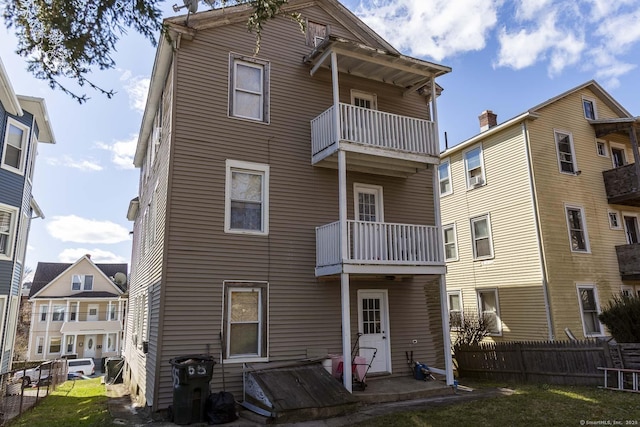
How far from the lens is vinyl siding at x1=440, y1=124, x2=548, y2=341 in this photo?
15391 millimetres

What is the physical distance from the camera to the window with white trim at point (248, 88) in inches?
432

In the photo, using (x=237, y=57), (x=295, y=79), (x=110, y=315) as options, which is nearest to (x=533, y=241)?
(x=295, y=79)

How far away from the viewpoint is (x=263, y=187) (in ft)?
35.1

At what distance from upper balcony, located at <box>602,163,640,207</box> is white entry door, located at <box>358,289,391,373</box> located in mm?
12206

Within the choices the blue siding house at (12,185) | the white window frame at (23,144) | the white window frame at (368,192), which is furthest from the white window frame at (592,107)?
the white window frame at (23,144)

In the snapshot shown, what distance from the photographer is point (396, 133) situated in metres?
11.2

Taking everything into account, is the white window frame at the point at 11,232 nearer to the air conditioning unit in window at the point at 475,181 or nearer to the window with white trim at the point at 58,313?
the air conditioning unit in window at the point at 475,181

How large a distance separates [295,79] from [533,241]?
1037 centimetres

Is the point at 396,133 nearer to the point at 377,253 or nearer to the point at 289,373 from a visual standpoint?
the point at 377,253

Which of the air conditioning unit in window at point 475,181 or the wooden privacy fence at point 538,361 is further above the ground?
the air conditioning unit in window at point 475,181

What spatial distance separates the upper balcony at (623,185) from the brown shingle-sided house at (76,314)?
39.6 meters

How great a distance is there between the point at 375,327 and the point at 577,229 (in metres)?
10.3

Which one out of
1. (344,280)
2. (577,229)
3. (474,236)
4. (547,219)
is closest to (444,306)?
(344,280)

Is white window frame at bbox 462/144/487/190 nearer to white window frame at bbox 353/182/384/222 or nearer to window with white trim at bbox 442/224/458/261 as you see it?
window with white trim at bbox 442/224/458/261
